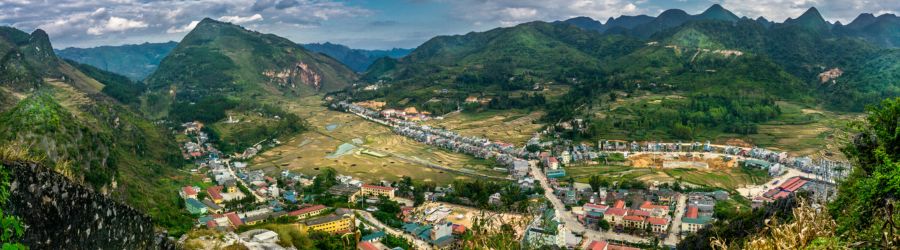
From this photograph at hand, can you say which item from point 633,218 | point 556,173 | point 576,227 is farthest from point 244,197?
point 633,218

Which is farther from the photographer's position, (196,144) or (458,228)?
(196,144)

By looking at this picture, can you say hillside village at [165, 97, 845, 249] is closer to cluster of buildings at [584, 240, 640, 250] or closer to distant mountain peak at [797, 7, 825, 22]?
cluster of buildings at [584, 240, 640, 250]

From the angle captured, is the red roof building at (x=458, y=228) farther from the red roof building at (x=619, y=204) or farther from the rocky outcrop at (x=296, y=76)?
the rocky outcrop at (x=296, y=76)

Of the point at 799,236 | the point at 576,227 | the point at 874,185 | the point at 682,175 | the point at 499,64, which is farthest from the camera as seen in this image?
the point at 499,64

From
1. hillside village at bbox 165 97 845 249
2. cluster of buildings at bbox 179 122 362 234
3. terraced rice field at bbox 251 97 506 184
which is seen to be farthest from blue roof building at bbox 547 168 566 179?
cluster of buildings at bbox 179 122 362 234

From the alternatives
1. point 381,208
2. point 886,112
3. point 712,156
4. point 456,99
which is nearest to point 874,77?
point 712,156

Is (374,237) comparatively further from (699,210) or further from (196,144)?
(196,144)

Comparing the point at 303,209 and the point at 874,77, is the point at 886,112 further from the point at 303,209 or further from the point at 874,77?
the point at 874,77

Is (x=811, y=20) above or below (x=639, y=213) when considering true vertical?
above
